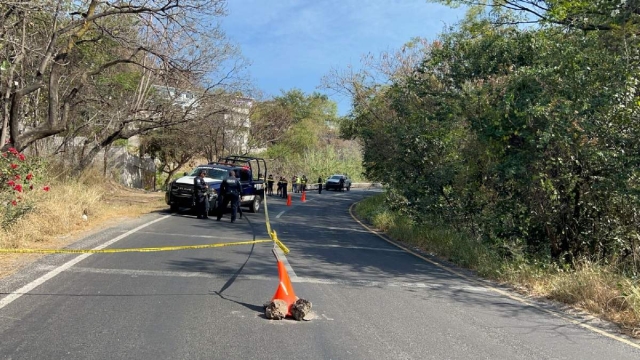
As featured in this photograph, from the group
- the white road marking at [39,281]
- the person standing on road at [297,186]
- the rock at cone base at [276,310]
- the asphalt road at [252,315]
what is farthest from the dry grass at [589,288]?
the person standing on road at [297,186]

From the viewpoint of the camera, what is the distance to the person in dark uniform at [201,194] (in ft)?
56.1

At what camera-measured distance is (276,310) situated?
Result: 6.02 metres

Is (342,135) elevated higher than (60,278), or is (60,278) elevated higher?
(342,135)

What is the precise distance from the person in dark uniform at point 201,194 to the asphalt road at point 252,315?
22.4ft

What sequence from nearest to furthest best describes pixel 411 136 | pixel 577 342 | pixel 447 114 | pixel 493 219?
pixel 577 342
pixel 493 219
pixel 447 114
pixel 411 136

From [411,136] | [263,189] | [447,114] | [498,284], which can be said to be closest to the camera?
[498,284]

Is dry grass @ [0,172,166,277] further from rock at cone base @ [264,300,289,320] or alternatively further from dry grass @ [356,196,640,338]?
dry grass @ [356,196,640,338]

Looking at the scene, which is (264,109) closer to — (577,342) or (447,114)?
(447,114)

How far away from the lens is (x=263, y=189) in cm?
2314

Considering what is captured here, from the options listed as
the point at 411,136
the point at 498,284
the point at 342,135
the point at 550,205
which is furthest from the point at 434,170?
the point at 342,135

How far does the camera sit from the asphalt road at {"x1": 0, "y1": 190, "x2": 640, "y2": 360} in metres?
5.11

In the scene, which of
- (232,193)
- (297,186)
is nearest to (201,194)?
(232,193)

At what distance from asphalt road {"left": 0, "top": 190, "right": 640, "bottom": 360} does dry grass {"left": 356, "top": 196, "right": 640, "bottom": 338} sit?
0.73 m

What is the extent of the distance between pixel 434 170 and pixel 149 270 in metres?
10.2
